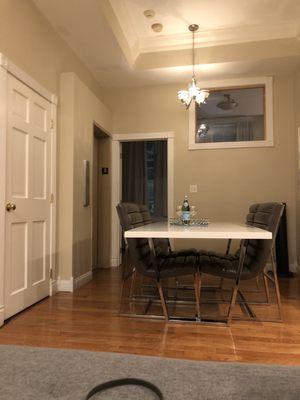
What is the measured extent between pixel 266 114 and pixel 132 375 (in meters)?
4.11

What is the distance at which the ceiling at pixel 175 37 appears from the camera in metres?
3.34

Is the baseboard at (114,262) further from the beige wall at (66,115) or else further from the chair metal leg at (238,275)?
the chair metal leg at (238,275)

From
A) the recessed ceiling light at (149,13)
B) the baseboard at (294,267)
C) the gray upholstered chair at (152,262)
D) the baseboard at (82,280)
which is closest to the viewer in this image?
the gray upholstered chair at (152,262)

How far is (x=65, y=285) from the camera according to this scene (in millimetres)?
3336

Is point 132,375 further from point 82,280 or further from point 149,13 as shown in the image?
point 149,13

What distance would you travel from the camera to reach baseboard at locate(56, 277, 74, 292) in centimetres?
333

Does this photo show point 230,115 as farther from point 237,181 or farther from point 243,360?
point 243,360

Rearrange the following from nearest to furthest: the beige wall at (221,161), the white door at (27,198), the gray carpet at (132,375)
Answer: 1. the gray carpet at (132,375)
2. the white door at (27,198)
3. the beige wall at (221,161)

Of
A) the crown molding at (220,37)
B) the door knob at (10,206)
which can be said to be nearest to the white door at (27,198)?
the door knob at (10,206)

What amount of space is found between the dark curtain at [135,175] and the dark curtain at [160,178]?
256mm

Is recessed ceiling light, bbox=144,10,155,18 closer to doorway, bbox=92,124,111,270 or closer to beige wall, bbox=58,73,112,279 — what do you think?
beige wall, bbox=58,73,112,279

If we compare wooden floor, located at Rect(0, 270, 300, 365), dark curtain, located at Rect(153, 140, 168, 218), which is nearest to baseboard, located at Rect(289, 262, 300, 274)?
wooden floor, located at Rect(0, 270, 300, 365)

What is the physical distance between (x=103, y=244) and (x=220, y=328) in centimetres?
288

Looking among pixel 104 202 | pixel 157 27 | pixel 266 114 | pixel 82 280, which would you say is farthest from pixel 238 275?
pixel 157 27
